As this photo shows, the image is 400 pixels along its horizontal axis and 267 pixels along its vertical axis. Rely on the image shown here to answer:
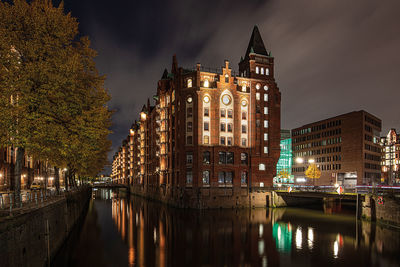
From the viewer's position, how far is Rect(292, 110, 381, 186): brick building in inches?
4564

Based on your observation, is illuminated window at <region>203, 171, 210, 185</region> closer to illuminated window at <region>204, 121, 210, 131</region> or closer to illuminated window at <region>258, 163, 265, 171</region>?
illuminated window at <region>204, 121, 210, 131</region>

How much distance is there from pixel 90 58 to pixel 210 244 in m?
26.6

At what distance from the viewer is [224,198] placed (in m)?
73.7

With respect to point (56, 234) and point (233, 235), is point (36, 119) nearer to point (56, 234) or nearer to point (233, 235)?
point (56, 234)

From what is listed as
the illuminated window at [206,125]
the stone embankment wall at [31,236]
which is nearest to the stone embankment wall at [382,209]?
the illuminated window at [206,125]

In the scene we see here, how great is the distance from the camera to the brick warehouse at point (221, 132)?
243 feet

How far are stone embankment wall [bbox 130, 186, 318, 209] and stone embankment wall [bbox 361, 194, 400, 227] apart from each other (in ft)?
89.0

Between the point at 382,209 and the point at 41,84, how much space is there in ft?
175

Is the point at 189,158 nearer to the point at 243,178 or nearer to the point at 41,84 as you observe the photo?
the point at 243,178

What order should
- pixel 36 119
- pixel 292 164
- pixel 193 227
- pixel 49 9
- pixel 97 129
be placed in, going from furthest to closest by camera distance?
1. pixel 292 164
2. pixel 193 227
3. pixel 97 129
4. pixel 49 9
5. pixel 36 119

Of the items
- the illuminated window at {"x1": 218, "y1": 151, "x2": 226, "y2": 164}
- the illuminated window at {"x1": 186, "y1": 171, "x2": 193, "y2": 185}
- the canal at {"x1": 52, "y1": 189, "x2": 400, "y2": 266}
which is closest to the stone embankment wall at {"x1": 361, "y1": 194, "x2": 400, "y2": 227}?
the canal at {"x1": 52, "y1": 189, "x2": 400, "y2": 266}

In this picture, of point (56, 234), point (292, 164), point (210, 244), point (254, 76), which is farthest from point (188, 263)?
point (292, 164)

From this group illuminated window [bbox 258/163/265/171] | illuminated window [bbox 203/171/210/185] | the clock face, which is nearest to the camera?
illuminated window [bbox 203/171/210/185]

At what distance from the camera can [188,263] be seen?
29.8m
